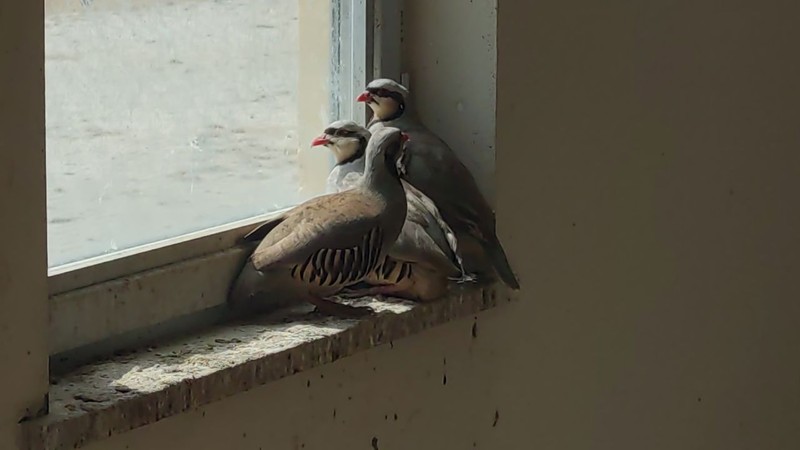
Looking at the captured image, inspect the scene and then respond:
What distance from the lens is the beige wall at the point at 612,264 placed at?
1421mm

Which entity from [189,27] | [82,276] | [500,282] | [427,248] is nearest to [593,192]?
[500,282]

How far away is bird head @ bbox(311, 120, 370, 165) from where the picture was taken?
4.64 feet

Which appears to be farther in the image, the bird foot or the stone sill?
the bird foot

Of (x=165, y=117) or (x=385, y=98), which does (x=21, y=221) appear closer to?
(x=165, y=117)

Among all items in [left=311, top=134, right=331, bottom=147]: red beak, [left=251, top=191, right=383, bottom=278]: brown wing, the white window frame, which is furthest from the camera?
[left=311, top=134, right=331, bottom=147]: red beak

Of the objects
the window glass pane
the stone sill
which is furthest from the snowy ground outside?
the stone sill

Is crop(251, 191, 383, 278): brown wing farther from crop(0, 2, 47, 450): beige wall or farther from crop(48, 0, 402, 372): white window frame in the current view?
crop(0, 2, 47, 450): beige wall

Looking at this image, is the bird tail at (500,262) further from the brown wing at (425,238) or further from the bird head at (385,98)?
the bird head at (385,98)

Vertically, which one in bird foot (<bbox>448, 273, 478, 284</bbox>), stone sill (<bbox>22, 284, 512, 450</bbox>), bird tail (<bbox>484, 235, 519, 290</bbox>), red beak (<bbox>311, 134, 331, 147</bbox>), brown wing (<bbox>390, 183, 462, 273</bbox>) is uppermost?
red beak (<bbox>311, 134, 331, 147</bbox>)

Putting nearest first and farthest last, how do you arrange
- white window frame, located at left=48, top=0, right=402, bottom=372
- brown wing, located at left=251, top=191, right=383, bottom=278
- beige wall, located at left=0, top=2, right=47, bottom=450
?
1. beige wall, located at left=0, top=2, right=47, bottom=450
2. white window frame, located at left=48, top=0, right=402, bottom=372
3. brown wing, located at left=251, top=191, right=383, bottom=278

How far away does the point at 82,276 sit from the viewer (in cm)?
117

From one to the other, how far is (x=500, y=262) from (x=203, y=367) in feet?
1.33

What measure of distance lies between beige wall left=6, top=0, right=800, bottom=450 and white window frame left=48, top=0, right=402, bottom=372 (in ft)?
0.33

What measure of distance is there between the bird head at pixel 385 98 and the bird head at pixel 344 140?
4 cm
